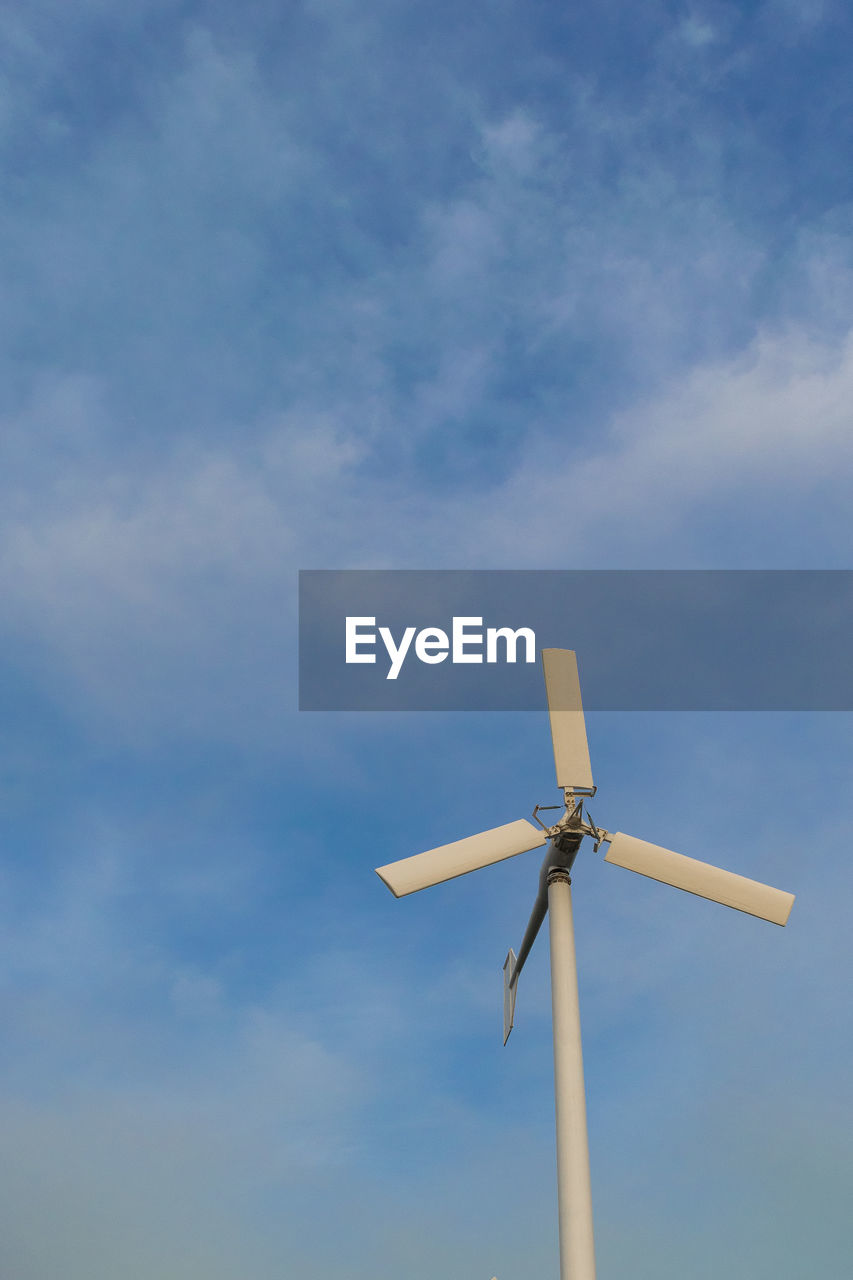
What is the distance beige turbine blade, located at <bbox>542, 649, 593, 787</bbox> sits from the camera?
30844 mm

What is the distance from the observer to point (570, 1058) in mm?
26516

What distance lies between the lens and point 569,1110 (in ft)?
85.1

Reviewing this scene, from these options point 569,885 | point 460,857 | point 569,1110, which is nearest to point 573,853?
point 569,885

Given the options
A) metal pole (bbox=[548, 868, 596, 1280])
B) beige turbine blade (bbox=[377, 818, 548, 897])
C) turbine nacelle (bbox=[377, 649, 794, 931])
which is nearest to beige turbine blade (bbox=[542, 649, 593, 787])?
turbine nacelle (bbox=[377, 649, 794, 931])

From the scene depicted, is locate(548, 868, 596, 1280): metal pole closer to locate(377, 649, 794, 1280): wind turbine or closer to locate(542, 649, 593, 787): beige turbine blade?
locate(377, 649, 794, 1280): wind turbine

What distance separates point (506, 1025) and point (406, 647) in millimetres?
17301

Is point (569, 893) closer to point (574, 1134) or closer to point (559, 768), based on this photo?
point (559, 768)

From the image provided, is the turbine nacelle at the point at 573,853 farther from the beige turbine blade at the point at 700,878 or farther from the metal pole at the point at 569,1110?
the metal pole at the point at 569,1110

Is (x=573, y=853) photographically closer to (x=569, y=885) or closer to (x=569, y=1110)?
(x=569, y=885)

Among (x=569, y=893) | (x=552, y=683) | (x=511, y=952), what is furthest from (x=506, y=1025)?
(x=552, y=683)

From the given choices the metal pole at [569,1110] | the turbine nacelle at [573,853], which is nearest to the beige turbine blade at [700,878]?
the turbine nacelle at [573,853]

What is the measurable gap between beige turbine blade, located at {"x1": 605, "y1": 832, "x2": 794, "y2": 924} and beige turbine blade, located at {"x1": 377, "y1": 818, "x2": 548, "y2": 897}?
2.45 metres

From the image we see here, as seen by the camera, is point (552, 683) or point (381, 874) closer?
point (381, 874)

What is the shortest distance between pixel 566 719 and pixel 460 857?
6157 millimetres
